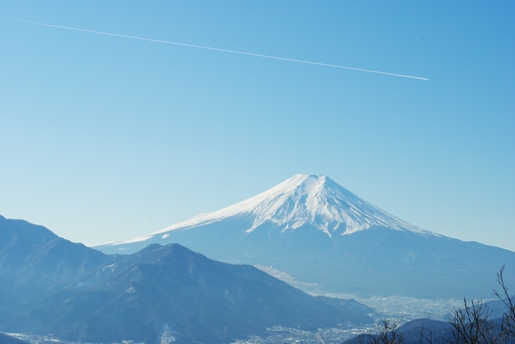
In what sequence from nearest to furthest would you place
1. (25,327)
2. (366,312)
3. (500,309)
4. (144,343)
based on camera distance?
(144,343) < (25,327) < (500,309) < (366,312)

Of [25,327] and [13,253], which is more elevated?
[13,253]

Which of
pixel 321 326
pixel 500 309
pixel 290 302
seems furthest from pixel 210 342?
pixel 500 309

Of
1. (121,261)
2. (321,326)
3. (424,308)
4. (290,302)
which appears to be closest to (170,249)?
(121,261)

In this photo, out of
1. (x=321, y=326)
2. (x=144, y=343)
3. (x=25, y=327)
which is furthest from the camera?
(x=321, y=326)

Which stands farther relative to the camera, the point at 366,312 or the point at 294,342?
the point at 366,312

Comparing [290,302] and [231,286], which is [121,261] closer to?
[231,286]

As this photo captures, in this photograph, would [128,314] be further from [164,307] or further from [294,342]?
[294,342]
